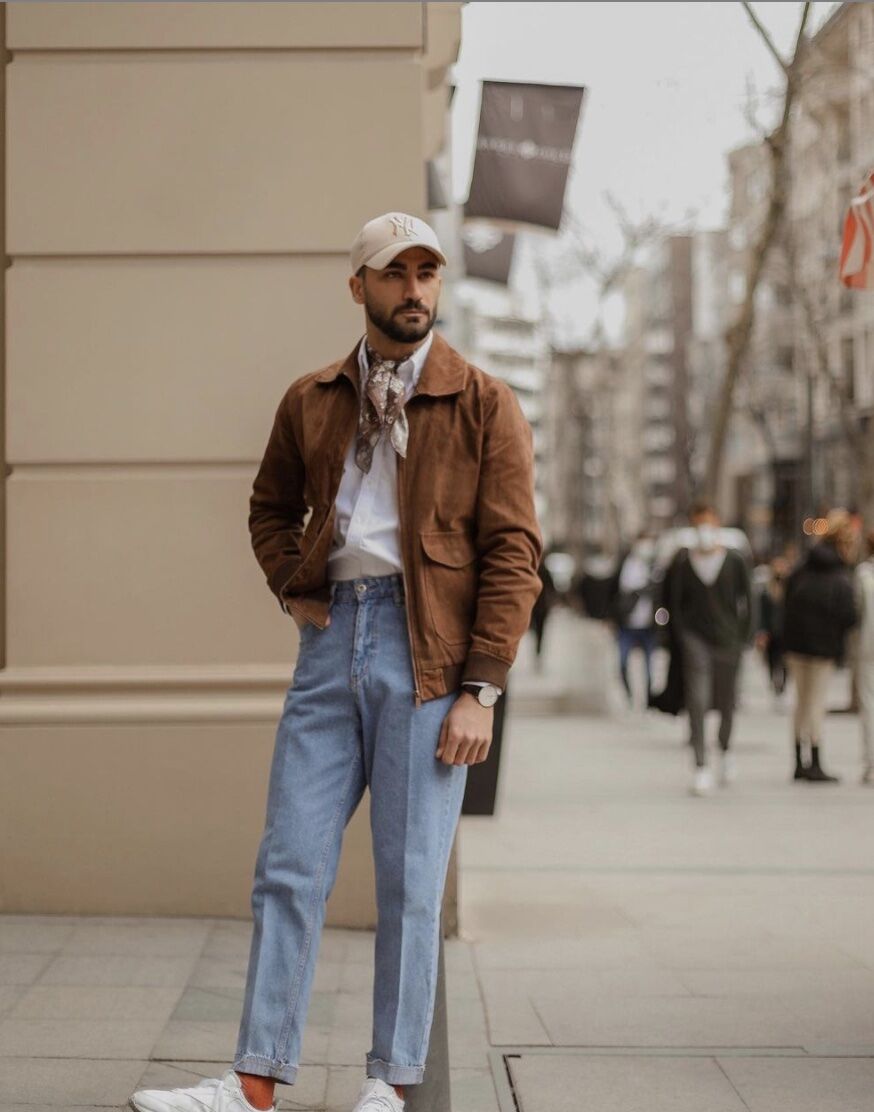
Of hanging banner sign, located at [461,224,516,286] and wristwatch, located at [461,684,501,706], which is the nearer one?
wristwatch, located at [461,684,501,706]

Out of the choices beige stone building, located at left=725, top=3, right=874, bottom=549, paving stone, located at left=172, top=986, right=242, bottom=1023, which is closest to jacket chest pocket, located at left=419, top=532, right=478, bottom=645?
paving stone, located at left=172, top=986, right=242, bottom=1023

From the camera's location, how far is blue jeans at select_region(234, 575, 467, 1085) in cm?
380

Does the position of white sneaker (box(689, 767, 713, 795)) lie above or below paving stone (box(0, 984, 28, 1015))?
below

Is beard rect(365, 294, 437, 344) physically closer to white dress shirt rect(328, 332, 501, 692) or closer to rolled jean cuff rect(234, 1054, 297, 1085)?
white dress shirt rect(328, 332, 501, 692)

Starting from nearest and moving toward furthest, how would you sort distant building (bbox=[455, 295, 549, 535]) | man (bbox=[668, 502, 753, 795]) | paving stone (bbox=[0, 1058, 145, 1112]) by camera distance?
paving stone (bbox=[0, 1058, 145, 1112])
man (bbox=[668, 502, 753, 795])
distant building (bbox=[455, 295, 549, 535])

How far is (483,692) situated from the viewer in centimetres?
380

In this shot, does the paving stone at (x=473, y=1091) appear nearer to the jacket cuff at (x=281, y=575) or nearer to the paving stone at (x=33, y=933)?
the jacket cuff at (x=281, y=575)

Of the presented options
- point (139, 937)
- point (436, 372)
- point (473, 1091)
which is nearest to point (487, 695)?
point (436, 372)

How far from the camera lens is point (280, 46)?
21.1 ft

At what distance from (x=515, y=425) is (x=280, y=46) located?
3.05 m

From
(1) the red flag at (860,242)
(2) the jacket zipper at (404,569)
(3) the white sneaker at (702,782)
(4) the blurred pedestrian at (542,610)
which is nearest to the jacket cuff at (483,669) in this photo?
(2) the jacket zipper at (404,569)

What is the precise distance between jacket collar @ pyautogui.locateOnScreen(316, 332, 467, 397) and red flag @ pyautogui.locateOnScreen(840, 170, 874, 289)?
260 centimetres

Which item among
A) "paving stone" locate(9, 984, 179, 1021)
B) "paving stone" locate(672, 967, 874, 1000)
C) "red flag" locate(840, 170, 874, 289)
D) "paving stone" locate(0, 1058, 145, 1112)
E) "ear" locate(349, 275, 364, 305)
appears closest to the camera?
"ear" locate(349, 275, 364, 305)

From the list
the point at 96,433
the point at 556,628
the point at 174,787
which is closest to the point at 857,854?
the point at 174,787
